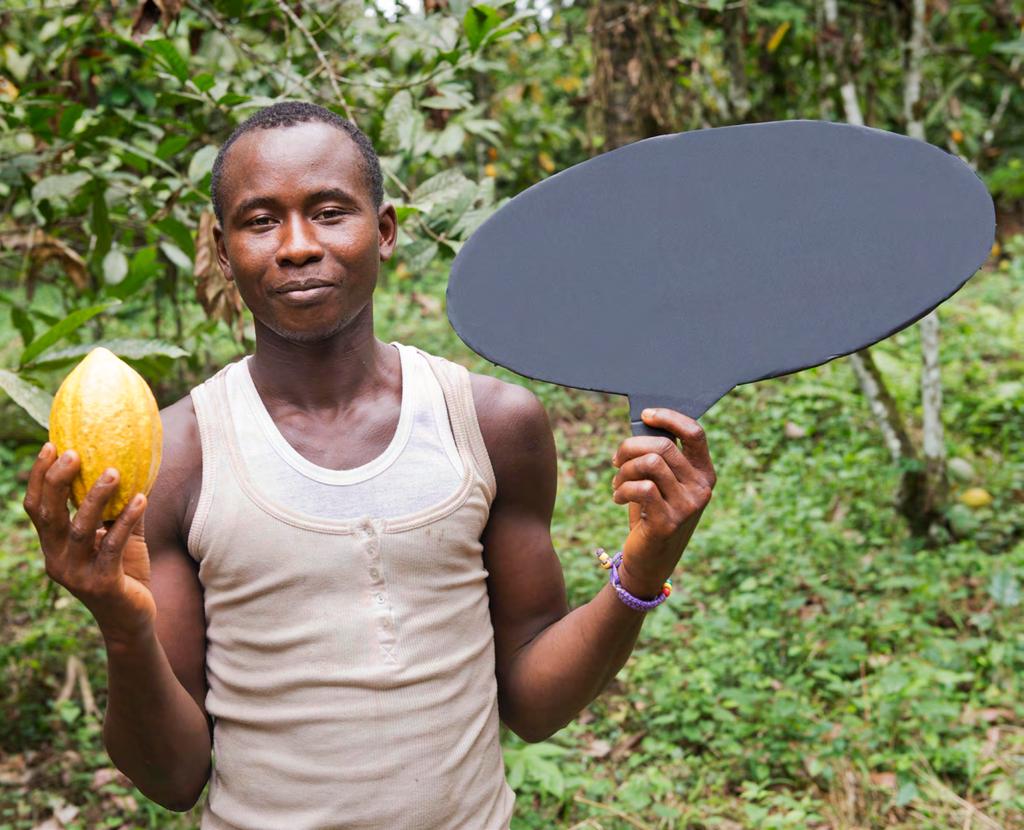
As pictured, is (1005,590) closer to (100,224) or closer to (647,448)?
(647,448)

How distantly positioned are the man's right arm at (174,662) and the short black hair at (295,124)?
305mm

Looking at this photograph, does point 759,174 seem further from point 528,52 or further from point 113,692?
point 528,52

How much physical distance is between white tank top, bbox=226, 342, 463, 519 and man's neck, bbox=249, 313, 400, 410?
0.03 m

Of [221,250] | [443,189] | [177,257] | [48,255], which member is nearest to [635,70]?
A: [177,257]

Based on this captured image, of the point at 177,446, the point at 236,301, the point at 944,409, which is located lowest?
the point at 944,409

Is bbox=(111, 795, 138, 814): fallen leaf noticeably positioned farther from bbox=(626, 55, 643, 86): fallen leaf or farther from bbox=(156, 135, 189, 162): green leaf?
bbox=(626, 55, 643, 86): fallen leaf

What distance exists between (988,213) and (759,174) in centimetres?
24

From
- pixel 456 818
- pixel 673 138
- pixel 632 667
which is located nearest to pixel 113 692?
pixel 456 818

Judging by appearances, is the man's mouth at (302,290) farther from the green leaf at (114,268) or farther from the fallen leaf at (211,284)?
the green leaf at (114,268)

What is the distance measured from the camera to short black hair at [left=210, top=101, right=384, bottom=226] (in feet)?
4.17

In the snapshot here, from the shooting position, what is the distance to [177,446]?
1.29m

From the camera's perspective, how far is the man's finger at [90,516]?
3.07ft

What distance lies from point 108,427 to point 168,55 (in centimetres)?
107

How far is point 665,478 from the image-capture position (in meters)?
1.05
